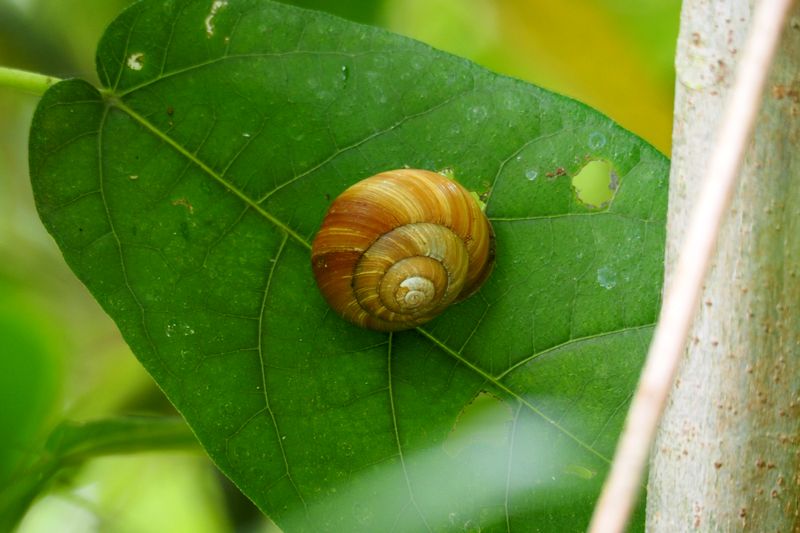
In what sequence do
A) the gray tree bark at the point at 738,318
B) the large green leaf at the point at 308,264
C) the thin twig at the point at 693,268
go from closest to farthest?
the thin twig at the point at 693,268, the gray tree bark at the point at 738,318, the large green leaf at the point at 308,264

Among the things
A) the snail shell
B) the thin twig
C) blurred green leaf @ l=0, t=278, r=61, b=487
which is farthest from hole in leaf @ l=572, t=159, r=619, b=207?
blurred green leaf @ l=0, t=278, r=61, b=487

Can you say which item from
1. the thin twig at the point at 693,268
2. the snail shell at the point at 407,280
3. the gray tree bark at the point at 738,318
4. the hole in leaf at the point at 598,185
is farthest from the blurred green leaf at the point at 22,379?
the thin twig at the point at 693,268

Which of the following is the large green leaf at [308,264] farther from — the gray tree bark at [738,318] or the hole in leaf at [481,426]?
the gray tree bark at [738,318]

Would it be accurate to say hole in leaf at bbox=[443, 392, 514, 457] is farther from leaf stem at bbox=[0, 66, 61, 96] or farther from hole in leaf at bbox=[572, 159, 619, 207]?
leaf stem at bbox=[0, 66, 61, 96]

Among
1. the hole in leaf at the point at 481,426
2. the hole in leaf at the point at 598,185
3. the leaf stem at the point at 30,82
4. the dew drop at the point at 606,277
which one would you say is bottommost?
the hole in leaf at the point at 481,426

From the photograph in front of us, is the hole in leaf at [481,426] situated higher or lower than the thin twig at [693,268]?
lower

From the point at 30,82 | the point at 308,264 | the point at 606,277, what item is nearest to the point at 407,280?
the point at 308,264

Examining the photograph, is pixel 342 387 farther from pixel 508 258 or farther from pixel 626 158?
pixel 626 158
